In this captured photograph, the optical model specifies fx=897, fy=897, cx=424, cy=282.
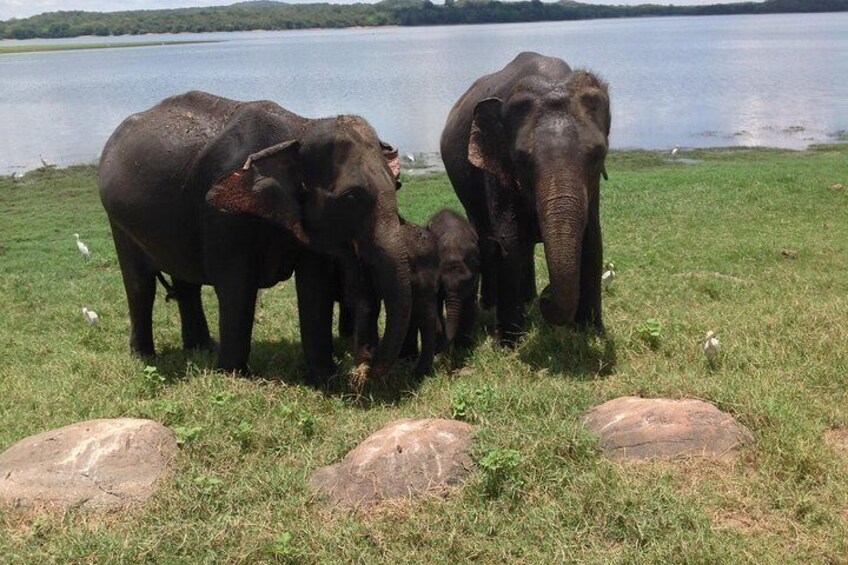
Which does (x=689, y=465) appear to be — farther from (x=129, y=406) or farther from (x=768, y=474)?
(x=129, y=406)

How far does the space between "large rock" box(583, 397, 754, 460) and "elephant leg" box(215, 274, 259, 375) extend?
2919 mm

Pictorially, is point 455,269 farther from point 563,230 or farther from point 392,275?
point 392,275

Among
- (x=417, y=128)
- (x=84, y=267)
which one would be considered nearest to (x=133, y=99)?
(x=417, y=128)

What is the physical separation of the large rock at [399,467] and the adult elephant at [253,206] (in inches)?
45.4

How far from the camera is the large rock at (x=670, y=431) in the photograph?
5.16 metres

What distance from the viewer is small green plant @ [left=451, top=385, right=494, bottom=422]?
5781 mm

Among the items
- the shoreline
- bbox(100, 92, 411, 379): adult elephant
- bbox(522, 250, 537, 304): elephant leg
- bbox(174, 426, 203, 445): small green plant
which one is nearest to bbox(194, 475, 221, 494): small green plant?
bbox(174, 426, 203, 445): small green plant

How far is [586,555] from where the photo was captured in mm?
4359

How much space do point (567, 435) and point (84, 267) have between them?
9641mm

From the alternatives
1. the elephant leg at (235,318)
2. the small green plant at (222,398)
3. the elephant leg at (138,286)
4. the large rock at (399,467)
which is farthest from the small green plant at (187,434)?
the elephant leg at (138,286)

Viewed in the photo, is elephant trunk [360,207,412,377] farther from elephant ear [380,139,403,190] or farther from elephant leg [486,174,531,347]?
elephant leg [486,174,531,347]

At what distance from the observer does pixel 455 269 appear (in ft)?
24.2

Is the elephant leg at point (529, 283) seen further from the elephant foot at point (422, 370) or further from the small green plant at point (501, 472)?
the small green plant at point (501, 472)

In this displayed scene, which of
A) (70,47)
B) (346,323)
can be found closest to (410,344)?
(346,323)
